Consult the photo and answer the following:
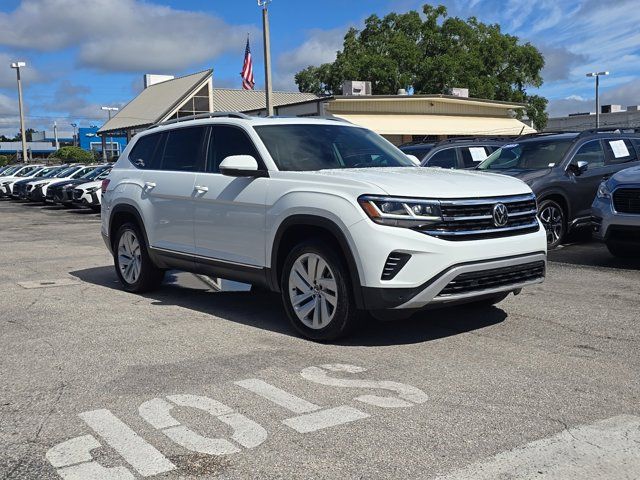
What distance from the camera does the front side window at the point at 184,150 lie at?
723 cm

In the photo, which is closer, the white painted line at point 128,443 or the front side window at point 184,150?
the white painted line at point 128,443

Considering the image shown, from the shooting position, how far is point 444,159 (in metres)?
12.9

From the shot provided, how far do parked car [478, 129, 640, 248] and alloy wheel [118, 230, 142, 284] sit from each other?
5.69 m

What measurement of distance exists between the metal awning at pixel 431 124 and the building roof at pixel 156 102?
1253 cm

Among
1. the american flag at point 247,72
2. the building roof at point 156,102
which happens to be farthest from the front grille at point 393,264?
the building roof at point 156,102

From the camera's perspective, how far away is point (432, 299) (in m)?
5.25

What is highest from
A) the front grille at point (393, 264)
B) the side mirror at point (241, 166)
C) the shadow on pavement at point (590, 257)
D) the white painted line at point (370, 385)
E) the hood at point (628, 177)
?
the side mirror at point (241, 166)

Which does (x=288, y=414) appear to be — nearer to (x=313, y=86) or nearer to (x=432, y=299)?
(x=432, y=299)

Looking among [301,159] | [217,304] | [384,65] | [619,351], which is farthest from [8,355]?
[384,65]

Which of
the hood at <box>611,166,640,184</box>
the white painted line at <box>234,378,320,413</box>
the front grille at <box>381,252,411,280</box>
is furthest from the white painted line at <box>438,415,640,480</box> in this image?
the hood at <box>611,166,640,184</box>

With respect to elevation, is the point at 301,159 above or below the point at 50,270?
above

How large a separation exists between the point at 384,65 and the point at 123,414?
48927 mm

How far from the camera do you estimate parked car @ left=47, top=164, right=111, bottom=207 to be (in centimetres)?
2350

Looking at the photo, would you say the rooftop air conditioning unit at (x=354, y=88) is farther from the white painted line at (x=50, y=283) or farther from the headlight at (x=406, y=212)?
the headlight at (x=406, y=212)
